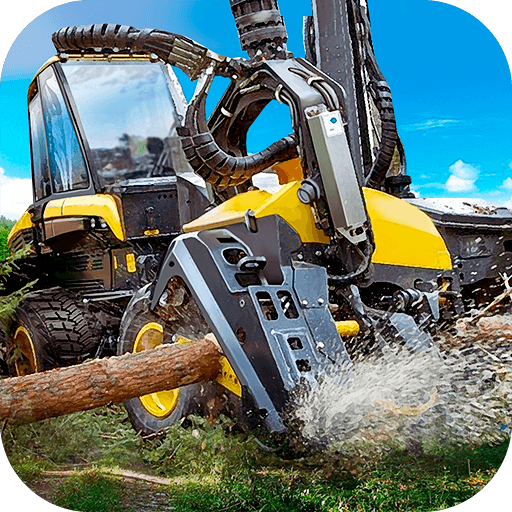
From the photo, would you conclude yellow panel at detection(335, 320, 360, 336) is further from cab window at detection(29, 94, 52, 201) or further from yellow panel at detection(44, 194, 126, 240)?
cab window at detection(29, 94, 52, 201)

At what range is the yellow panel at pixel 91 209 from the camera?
3955 mm

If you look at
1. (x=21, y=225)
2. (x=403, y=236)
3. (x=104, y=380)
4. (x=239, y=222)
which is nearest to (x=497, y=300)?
(x=403, y=236)

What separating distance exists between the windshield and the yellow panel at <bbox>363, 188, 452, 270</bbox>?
116cm

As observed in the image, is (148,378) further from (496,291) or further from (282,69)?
(496,291)

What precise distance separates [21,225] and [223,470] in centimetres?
161

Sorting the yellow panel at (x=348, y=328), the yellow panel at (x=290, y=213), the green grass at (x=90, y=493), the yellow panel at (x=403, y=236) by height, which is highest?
the yellow panel at (x=290, y=213)

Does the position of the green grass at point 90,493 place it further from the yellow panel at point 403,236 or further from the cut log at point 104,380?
the yellow panel at point 403,236

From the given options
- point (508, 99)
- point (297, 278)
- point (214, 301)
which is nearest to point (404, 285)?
point (297, 278)

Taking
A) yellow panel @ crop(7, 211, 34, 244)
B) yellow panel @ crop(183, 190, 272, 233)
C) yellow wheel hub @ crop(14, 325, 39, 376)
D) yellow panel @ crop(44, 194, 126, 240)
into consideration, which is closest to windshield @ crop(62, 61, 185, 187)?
yellow panel @ crop(44, 194, 126, 240)

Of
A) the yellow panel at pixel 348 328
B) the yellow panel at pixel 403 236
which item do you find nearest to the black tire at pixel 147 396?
the yellow panel at pixel 348 328

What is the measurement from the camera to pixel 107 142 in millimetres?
Result: 3990

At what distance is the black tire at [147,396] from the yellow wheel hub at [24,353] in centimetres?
70

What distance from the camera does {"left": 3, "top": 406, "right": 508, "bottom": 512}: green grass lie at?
296cm

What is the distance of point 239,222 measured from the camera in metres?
3.34
